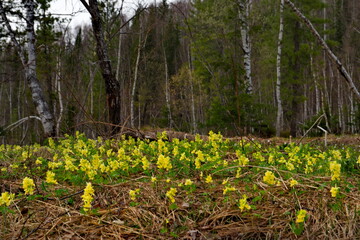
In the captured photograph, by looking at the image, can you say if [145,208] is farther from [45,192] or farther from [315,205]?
[315,205]

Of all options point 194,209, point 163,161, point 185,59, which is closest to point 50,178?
point 163,161

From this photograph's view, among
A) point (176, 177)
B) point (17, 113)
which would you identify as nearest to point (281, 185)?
point (176, 177)

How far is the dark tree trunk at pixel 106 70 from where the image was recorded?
21.0 feet

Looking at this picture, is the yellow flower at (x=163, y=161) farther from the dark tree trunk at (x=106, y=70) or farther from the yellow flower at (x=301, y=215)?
the dark tree trunk at (x=106, y=70)

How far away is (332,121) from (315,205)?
51.8 ft

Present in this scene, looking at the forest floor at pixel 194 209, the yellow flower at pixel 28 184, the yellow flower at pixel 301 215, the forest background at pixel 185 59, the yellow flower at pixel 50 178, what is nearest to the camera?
the yellow flower at pixel 301 215

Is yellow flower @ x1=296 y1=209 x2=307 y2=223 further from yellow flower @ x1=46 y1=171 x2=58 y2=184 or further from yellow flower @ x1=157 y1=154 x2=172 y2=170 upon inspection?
yellow flower @ x1=46 y1=171 x2=58 y2=184

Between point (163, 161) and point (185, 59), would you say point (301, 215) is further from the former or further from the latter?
point (185, 59)

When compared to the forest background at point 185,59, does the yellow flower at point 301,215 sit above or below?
below

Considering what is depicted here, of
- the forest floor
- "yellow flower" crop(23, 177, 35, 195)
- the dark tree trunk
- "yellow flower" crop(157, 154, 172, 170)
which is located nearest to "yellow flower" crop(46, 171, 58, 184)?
the forest floor

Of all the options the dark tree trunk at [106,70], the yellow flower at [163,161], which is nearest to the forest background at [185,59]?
the dark tree trunk at [106,70]

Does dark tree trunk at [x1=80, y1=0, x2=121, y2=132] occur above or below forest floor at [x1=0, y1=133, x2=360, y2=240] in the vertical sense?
above

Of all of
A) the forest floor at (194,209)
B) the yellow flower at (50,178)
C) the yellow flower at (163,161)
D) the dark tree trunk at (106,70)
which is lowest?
the forest floor at (194,209)

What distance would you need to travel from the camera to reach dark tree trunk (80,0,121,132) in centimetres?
639
